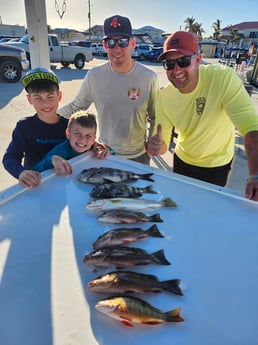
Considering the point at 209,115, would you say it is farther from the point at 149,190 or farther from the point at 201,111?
the point at 149,190

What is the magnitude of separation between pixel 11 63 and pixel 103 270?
1213 centimetres

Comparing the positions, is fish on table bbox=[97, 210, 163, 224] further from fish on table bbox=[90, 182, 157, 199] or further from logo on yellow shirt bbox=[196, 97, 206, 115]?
logo on yellow shirt bbox=[196, 97, 206, 115]

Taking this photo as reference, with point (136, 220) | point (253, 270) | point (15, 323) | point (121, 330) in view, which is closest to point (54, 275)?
point (15, 323)

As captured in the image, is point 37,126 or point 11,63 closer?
point 37,126

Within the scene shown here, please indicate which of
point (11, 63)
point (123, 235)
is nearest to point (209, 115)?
point (123, 235)

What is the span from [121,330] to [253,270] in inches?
21.9

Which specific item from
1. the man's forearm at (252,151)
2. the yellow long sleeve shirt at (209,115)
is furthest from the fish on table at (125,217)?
the yellow long sleeve shirt at (209,115)

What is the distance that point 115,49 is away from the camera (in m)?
2.43

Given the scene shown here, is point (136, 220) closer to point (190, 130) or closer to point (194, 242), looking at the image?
point (194, 242)

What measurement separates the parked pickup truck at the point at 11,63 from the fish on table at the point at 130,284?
39.5 ft

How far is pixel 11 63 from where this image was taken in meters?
11.2

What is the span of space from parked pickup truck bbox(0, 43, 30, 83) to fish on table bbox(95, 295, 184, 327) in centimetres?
1215

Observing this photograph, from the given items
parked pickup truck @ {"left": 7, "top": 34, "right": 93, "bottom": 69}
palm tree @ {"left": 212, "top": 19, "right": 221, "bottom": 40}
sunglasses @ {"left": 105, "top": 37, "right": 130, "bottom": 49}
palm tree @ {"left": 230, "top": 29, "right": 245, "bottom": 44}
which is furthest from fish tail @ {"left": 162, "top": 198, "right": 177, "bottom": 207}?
palm tree @ {"left": 212, "top": 19, "right": 221, "bottom": 40}

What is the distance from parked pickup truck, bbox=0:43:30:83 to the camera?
35.9 feet
